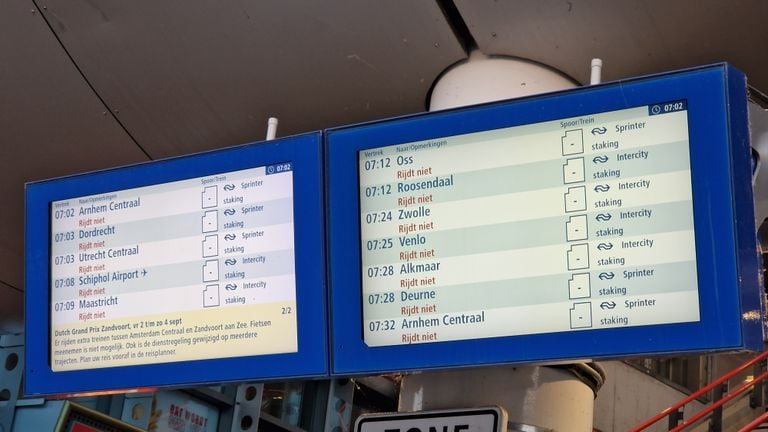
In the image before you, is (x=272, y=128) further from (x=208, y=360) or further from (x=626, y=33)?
(x=626, y=33)

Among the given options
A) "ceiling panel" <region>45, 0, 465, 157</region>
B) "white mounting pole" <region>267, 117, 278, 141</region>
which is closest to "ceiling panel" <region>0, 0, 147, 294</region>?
"ceiling panel" <region>45, 0, 465, 157</region>

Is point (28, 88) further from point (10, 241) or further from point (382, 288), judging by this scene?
point (382, 288)

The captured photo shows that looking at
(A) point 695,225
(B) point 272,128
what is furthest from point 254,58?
(A) point 695,225

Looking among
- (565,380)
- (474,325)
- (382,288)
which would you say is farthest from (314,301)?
(565,380)

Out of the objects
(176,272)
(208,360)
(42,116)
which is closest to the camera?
(208,360)

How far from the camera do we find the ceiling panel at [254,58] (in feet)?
12.4

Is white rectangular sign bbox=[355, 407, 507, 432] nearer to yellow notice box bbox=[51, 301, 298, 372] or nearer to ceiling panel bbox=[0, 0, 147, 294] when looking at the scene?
yellow notice box bbox=[51, 301, 298, 372]

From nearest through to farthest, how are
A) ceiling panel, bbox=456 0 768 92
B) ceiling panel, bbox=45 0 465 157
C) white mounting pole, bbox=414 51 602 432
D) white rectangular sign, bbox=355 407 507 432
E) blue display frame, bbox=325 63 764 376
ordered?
1. blue display frame, bbox=325 63 764 376
2. white rectangular sign, bbox=355 407 507 432
3. ceiling panel, bbox=456 0 768 92
4. white mounting pole, bbox=414 51 602 432
5. ceiling panel, bbox=45 0 465 157

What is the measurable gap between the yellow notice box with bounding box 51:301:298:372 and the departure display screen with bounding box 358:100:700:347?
1.02 feet

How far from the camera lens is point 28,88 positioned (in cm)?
425

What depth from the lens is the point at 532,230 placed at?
3.24 m

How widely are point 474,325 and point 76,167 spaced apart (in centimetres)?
216

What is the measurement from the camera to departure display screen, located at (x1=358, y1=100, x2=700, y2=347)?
3088 mm

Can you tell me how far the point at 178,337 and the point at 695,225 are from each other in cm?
167
